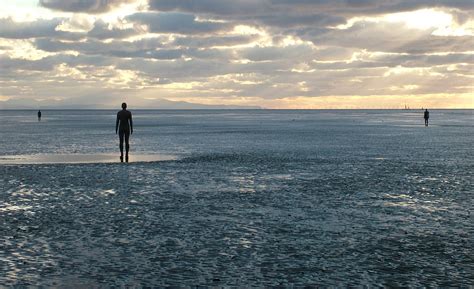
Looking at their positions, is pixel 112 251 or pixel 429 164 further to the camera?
pixel 429 164

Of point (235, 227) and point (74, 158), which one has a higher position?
point (74, 158)

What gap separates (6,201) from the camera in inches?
611

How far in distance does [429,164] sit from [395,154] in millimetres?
5791

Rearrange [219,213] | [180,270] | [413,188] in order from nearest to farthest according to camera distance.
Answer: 1. [180,270]
2. [219,213]
3. [413,188]

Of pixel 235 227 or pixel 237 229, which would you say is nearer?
pixel 237 229

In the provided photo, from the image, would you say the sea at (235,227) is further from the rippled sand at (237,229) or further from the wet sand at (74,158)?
the wet sand at (74,158)

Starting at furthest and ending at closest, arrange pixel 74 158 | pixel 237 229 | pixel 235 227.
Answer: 1. pixel 74 158
2. pixel 235 227
3. pixel 237 229

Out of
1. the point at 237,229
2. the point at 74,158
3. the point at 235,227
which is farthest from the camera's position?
the point at 74,158

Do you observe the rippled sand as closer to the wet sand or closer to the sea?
the sea

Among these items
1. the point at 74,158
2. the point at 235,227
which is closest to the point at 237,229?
the point at 235,227

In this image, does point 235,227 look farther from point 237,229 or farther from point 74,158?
point 74,158

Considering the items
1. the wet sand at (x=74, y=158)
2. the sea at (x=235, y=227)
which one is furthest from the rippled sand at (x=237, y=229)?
the wet sand at (x=74, y=158)

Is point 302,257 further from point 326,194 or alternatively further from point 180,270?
point 326,194

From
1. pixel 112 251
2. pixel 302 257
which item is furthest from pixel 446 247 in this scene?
pixel 112 251
